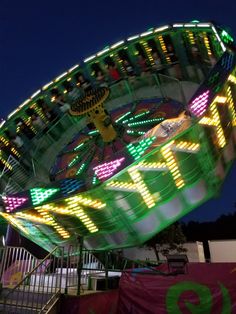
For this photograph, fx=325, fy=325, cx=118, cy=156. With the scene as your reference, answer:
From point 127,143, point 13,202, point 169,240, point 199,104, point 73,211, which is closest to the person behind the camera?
point 199,104

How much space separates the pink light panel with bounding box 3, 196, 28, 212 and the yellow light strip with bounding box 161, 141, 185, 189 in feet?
17.0

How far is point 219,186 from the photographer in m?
11.3

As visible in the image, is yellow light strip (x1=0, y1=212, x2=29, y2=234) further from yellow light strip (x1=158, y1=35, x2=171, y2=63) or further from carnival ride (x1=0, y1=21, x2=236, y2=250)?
yellow light strip (x1=158, y1=35, x2=171, y2=63)

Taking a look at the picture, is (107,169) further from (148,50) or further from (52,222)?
(148,50)

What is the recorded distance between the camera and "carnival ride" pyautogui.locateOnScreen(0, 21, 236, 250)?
955cm

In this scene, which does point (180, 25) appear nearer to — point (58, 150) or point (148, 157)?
point (148, 157)

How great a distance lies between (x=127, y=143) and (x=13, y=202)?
603 centimetres

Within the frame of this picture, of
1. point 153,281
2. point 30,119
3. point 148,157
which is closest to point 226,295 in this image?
point 153,281

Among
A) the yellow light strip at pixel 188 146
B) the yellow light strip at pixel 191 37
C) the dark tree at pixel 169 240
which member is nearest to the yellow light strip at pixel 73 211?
the yellow light strip at pixel 188 146

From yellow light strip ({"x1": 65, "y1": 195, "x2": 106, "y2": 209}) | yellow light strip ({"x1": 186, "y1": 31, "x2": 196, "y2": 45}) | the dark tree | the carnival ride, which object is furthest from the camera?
the dark tree

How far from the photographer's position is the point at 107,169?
9844 millimetres

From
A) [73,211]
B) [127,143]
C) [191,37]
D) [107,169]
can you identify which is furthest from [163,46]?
[73,211]

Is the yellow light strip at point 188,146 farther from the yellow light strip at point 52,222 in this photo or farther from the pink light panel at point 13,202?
the pink light panel at point 13,202

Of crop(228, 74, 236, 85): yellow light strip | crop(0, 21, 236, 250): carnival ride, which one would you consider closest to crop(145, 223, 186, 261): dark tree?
crop(0, 21, 236, 250): carnival ride
